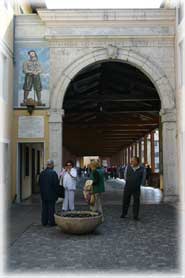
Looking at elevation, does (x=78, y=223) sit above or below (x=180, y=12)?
below

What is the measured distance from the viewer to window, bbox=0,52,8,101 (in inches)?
531

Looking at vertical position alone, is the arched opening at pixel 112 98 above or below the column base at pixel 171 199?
above

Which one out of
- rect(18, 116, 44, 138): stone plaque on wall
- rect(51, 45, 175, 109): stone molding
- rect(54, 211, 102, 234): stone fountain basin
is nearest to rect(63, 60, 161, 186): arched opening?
rect(51, 45, 175, 109): stone molding

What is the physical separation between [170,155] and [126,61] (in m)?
4.00

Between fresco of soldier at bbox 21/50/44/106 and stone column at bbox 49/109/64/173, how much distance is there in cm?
79

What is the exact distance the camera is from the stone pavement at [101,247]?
5902mm

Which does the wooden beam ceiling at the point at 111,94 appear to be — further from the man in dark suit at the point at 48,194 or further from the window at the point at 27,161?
the man in dark suit at the point at 48,194

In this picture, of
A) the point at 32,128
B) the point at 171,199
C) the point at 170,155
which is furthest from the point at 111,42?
the point at 171,199

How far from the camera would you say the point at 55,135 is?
14461 millimetres

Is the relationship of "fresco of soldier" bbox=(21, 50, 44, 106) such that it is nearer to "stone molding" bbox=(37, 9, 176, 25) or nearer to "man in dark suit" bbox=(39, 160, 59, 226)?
"stone molding" bbox=(37, 9, 176, 25)

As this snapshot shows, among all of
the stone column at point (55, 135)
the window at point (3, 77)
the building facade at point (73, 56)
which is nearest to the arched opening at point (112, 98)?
the building facade at point (73, 56)

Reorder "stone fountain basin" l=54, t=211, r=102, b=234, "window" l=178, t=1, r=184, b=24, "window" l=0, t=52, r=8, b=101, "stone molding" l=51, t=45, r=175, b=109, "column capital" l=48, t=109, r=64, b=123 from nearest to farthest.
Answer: "stone fountain basin" l=54, t=211, r=102, b=234, "window" l=0, t=52, r=8, b=101, "window" l=178, t=1, r=184, b=24, "column capital" l=48, t=109, r=64, b=123, "stone molding" l=51, t=45, r=175, b=109

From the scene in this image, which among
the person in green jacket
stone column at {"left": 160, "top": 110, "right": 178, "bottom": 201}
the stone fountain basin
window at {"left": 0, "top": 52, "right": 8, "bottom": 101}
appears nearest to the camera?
the stone fountain basin

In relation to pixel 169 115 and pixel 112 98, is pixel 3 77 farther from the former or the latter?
pixel 169 115
